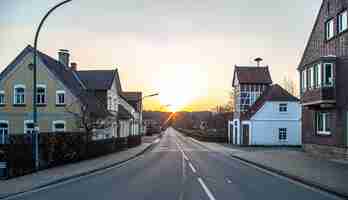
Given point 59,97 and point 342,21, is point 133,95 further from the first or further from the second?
point 342,21

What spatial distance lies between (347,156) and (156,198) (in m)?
16.5

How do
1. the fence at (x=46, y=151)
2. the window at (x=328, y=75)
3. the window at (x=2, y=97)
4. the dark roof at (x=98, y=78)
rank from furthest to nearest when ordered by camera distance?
1. the dark roof at (x=98, y=78)
2. the window at (x=2, y=97)
3. the window at (x=328, y=75)
4. the fence at (x=46, y=151)

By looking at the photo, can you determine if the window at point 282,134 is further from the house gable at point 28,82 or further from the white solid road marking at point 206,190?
the white solid road marking at point 206,190

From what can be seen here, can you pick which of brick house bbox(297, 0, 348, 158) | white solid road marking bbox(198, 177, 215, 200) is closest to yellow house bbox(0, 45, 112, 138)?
brick house bbox(297, 0, 348, 158)

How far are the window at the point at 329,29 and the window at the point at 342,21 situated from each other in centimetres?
132

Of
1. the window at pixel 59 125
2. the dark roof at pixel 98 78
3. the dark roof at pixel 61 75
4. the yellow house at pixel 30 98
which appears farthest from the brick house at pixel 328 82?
the dark roof at pixel 98 78

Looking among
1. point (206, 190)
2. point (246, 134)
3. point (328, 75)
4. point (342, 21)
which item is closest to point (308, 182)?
point (206, 190)

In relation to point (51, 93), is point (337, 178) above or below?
below

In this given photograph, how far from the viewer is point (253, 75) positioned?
5619 centimetres

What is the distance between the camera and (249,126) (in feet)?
171

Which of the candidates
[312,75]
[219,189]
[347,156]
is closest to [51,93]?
[312,75]

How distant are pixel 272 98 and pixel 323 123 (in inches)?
920

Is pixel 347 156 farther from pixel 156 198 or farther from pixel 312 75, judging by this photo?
pixel 156 198

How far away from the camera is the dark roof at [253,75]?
55.6m
